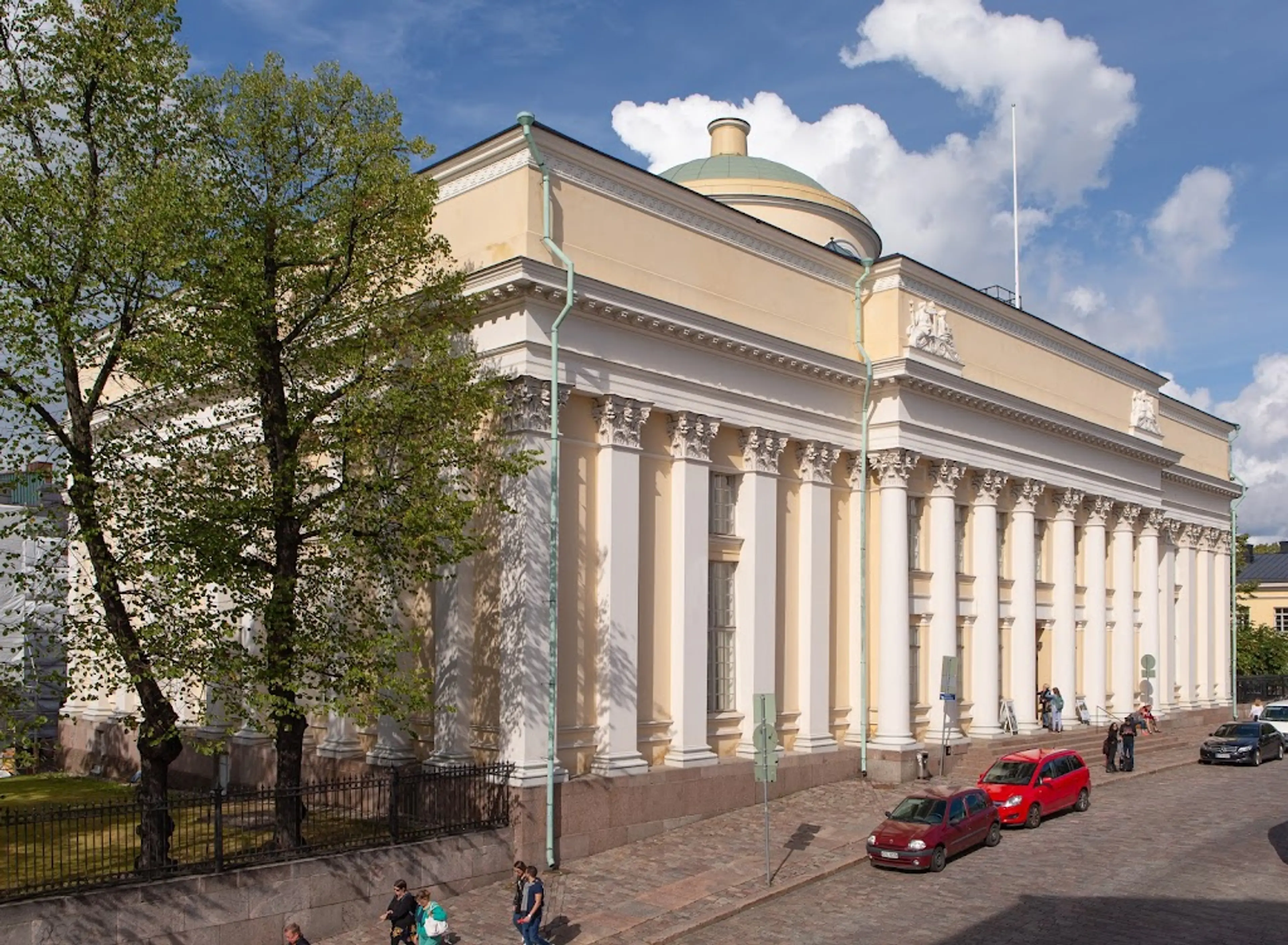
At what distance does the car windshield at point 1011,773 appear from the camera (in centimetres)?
2491

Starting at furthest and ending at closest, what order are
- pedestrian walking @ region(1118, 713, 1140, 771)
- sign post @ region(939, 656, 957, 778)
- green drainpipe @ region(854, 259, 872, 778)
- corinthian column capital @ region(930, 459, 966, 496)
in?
pedestrian walking @ region(1118, 713, 1140, 771)
corinthian column capital @ region(930, 459, 966, 496)
green drainpipe @ region(854, 259, 872, 778)
sign post @ region(939, 656, 957, 778)

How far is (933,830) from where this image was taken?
69.0 feet

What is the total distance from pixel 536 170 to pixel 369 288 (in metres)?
3.92

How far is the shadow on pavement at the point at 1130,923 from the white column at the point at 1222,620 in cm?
3276

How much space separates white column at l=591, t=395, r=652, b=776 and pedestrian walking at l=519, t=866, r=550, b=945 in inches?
238

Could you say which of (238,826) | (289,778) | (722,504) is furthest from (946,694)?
(238,826)

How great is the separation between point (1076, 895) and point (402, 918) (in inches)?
402

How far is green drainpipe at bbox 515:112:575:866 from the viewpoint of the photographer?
69.2ft

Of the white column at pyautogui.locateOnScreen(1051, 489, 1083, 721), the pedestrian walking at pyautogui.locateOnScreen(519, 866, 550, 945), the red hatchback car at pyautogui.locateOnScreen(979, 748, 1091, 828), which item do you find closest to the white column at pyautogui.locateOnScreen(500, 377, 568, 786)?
the pedestrian walking at pyautogui.locateOnScreen(519, 866, 550, 945)

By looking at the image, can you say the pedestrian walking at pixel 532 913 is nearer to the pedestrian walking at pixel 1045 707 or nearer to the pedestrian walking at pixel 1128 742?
the pedestrian walking at pixel 1128 742

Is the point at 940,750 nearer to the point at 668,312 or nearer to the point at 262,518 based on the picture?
the point at 668,312

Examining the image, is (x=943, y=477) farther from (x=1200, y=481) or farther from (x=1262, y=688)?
(x=1262, y=688)

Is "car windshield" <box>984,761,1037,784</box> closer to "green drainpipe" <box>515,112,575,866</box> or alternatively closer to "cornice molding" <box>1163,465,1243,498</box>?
"green drainpipe" <box>515,112,575,866</box>

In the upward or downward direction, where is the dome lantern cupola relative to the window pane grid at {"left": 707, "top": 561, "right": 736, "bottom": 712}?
upward
